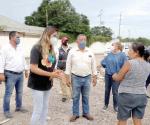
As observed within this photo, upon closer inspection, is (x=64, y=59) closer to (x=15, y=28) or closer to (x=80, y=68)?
(x=80, y=68)

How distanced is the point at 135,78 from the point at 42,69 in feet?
4.94

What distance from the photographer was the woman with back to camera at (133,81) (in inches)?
225

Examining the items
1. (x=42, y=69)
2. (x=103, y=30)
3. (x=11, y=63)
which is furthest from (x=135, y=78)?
(x=103, y=30)

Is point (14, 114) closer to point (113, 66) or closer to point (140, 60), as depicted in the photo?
point (113, 66)

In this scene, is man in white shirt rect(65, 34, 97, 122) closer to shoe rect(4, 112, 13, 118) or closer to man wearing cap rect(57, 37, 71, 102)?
shoe rect(4, 112, 13, 118)

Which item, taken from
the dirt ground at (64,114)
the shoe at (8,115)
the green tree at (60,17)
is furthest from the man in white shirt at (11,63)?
the green tree at (60,17)

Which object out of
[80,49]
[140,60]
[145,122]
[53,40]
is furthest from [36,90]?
[145,122]

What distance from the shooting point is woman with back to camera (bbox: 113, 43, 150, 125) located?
5707mm

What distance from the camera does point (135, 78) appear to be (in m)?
5.76

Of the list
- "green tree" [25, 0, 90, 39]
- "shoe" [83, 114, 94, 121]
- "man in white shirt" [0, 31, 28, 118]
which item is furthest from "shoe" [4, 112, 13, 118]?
"green tree" [25, 0, 90, 39]

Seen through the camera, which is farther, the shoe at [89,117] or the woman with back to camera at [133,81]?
the shoe at [89,117]

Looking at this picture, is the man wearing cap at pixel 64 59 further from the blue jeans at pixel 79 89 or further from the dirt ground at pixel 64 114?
the blue jeans at pixel 79 89

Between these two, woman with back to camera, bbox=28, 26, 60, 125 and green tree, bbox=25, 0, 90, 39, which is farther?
green tree, bbox=25, 0, 90, 39

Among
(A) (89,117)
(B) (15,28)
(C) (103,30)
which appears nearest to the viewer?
(A) (89,117)
